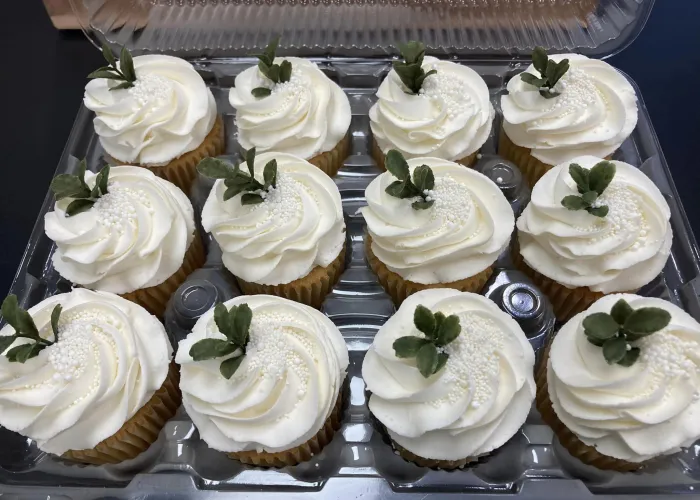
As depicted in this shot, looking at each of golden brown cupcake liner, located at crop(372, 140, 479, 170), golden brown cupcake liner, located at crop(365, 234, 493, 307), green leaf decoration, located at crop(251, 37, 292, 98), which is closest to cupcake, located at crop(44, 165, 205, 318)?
green leaf decoration, located at crop(251, 37, 292, 98)

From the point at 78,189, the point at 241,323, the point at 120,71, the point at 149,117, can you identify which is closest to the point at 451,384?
the point at 241,323

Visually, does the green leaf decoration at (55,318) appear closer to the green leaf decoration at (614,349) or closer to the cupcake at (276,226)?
the cupcake at (276,226)

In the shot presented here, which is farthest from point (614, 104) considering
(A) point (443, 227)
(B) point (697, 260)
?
(A) point (443, 227)

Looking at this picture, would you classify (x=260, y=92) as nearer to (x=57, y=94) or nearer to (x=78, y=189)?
(x=78, y=189)

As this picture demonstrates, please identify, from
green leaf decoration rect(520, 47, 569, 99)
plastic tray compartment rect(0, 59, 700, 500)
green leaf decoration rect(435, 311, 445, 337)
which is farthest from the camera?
green leaf decoration rect(520, 47, 569, 99)

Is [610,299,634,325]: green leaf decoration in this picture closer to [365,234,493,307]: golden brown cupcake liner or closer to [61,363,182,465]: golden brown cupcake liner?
[365,234,493,307]: golden brown cupcake liner

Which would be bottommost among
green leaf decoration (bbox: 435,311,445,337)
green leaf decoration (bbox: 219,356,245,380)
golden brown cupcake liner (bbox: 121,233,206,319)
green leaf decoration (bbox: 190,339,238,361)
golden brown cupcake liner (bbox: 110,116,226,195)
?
golden brown cupcake liner (bbox: 121,233,206,319)

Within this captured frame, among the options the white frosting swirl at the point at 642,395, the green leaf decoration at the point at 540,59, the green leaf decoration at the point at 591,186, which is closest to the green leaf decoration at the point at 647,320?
the white frosting swirl at the point at 642,395

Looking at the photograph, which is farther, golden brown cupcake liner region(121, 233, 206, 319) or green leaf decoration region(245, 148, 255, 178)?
golden brown cupcake liner region(121, 233, 206, 319)
